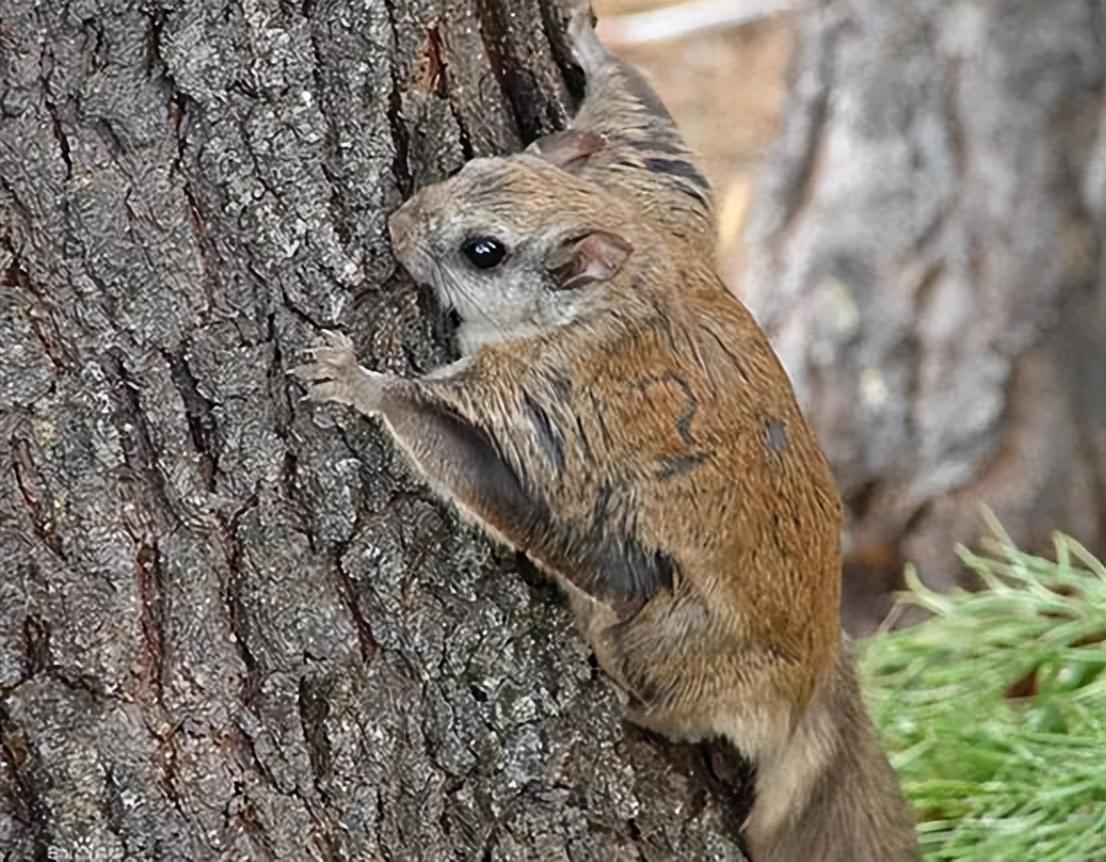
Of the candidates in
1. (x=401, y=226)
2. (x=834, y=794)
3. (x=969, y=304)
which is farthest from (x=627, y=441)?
(x=969, y=304)

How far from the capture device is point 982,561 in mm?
4172

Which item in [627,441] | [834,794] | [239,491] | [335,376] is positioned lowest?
[834,794]

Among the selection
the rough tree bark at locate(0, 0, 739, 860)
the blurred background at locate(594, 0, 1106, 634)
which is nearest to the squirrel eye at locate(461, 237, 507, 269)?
the rough tree bark at locate(0, 0, 739, 860)

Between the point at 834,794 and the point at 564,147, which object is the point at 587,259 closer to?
the point at 564,147

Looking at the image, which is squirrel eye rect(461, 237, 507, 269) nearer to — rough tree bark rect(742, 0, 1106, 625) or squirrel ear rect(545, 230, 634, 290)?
squirrel ear rect(545, 230, 634, 290)

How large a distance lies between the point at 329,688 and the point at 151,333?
53 centimetres

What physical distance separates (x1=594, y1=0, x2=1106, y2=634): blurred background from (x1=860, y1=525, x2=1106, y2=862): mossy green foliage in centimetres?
94

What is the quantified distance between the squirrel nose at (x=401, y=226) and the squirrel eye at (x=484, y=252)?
0.16 metres

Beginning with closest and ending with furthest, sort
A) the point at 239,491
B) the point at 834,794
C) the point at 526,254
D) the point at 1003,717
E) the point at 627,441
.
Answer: the point at 239,491
the point at 627,441
the point at 526,254
the point at 834,794
the point at 1003,717

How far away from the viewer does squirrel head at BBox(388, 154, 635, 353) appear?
2730 mm

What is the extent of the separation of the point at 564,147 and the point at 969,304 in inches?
103

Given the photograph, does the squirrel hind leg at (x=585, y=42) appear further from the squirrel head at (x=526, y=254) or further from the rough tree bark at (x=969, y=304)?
the rough tree bark at (x=969, y=304)

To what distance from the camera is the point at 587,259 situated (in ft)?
9.11

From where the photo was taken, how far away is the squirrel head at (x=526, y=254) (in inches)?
107
